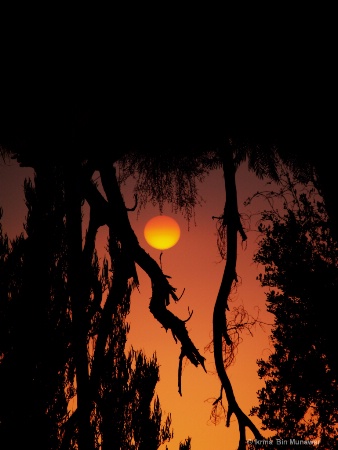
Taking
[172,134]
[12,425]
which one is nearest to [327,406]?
[12,425]

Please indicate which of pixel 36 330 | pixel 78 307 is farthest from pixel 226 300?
pixel 36 330

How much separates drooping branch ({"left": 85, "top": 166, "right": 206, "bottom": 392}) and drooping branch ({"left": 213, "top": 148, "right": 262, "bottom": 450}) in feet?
1.32

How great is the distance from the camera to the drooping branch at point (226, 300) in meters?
1.85

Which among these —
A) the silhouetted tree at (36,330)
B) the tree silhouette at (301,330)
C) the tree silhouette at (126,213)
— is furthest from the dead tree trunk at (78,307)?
the tree silhouette at (301,330)

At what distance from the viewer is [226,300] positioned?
6.75ft

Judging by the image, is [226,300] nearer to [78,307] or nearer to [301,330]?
[78,307]

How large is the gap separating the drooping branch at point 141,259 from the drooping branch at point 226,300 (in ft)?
1.32

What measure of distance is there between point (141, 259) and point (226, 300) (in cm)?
57

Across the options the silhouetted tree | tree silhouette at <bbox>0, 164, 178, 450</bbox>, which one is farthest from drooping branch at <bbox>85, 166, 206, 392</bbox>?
the silhouetted tree

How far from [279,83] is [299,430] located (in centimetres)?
1043

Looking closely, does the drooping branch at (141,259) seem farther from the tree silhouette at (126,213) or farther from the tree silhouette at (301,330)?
the tree silhouette at (301,330)

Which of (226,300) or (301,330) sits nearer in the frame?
(226,300)

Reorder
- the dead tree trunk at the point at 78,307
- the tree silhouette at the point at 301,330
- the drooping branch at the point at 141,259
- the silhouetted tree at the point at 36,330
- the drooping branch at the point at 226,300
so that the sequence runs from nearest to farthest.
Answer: the drooping branch at the point at 141,259 < the dead tree trunk at the point at 78,307 < the drooping branch at the point at 226,300 < the silhouetted tree at the point at 36,330 < the tree silhouette at the point at 301,330

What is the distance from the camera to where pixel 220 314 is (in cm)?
204
